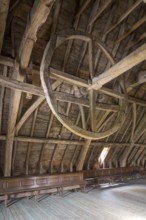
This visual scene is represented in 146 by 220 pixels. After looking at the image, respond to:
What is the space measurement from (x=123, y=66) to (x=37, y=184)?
5.18 m

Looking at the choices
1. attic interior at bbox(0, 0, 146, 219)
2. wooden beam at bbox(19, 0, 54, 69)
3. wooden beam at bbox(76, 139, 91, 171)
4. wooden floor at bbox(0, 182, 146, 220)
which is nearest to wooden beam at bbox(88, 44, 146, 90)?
attic interior at bbox(0, 0, 146, 219)

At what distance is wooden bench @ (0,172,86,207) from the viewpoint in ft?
18.6

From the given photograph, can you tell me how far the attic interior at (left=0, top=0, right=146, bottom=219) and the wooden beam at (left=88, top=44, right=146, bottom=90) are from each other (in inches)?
0.7

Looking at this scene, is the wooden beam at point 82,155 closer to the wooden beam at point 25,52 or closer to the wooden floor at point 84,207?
the wooden floor at point 84,207

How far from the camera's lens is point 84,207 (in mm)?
5344

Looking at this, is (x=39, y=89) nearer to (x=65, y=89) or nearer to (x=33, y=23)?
(x=65, y=89)

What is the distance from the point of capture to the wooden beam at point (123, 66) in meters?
2.88

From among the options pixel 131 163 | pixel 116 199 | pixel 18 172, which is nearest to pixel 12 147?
pixel 18 172

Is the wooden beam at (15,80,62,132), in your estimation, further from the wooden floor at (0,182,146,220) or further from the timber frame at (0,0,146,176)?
the wooden floor at (0,182,146,220)

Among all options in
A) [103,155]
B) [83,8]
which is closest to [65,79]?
[83,8]

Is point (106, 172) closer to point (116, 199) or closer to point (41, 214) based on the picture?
point (116, 199)

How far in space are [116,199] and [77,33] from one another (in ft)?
18.6

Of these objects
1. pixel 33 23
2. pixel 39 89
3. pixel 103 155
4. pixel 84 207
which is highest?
pixel 33 23

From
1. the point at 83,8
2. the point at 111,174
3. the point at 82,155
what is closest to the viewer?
the point at 83,8
